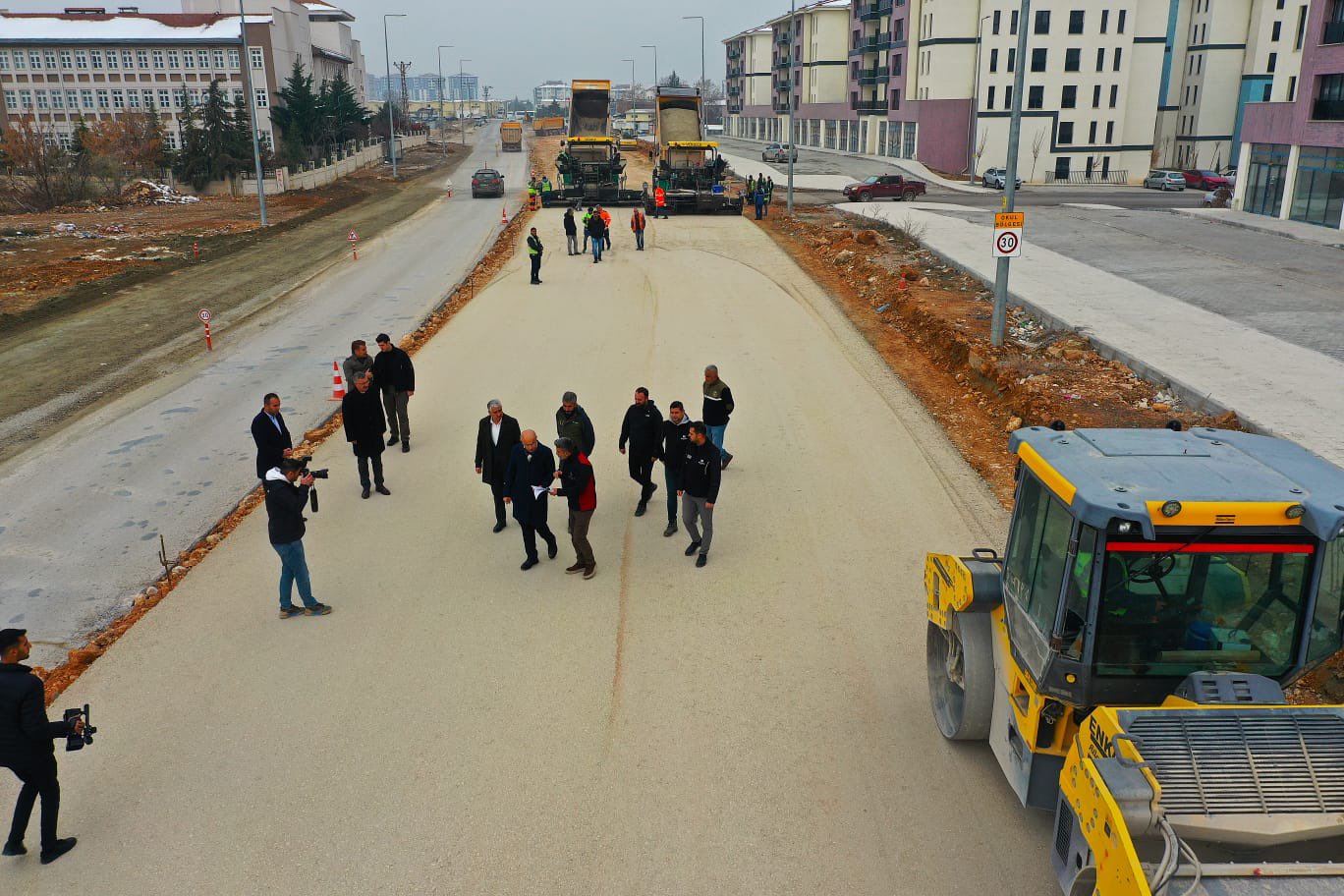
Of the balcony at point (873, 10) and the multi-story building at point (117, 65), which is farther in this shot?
the balcony at point (873, 10)

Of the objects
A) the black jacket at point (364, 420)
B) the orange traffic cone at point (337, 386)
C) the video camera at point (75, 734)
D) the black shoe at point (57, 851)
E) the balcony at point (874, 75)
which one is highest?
the balcony at point (874, 75)

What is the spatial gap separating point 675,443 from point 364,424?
4083 mm

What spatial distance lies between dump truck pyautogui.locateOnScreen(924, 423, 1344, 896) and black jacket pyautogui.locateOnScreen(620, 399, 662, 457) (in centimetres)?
550

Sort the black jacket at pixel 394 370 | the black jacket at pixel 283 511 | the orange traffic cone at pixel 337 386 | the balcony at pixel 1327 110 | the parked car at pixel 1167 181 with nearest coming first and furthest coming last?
the black jacket at pixel 283 511
the black jacket at pixel 394 370
the orange traffic cone at pixel 337 386
the balcony at pixel 1327 110
the parked car at pixel 1167 181

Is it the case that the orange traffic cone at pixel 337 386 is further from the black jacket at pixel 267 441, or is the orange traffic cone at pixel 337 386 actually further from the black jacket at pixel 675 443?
the black jacket at pixel 675 443

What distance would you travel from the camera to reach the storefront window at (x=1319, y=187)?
3481 cm

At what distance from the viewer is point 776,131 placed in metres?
113

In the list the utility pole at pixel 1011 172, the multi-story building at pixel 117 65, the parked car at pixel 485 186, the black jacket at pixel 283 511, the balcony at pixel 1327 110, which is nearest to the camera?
the black jacket at pixel 283 511

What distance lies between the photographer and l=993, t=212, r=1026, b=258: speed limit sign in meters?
16.6

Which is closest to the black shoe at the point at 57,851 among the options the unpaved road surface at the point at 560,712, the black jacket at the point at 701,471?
the unpaved road surface at the point at 560,712

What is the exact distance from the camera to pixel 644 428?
1109 cm

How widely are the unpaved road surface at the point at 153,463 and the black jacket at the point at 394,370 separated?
2.31m

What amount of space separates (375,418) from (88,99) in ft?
266

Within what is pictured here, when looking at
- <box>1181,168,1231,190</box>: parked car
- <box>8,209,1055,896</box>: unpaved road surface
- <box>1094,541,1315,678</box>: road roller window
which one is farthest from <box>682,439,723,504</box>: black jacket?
<box>1181,168,1231,190</box>: parked car
